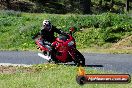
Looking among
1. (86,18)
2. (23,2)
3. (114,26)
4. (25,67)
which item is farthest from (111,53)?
(23,2)

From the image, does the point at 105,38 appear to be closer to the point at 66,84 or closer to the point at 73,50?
the point at 73,50

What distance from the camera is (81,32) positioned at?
3125 cm

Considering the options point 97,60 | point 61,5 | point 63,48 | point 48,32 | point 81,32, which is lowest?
point 61,5

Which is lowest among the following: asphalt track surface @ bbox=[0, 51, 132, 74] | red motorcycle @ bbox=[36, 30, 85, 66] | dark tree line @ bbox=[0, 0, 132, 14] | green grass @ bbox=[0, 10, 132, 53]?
dark tree line @ bbox=[0, 0, 132, 14]

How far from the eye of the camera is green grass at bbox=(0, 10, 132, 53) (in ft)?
96.0

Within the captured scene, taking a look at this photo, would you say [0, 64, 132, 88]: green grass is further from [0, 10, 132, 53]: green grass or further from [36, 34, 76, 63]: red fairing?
[0, 10, 132, 53]: green grass

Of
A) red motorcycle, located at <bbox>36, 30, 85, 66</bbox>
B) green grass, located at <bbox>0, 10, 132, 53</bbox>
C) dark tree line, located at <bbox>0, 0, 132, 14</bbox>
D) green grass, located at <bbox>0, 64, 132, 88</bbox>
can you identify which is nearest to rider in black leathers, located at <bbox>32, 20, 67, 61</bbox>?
red motorcycle, located at <bbox>36, 30, 85, 66</bbox>

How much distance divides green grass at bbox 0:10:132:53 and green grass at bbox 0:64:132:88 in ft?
38.3

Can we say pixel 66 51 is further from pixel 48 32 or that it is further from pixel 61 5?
pixel 61 5

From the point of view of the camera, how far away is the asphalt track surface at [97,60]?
1795cm

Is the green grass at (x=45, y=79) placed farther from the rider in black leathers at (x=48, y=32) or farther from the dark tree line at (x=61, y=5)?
the dark tree line at (x=61, y=5)

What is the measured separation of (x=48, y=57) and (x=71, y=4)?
1684 inches

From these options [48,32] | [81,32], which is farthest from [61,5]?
[48,32]

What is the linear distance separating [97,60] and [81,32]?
11270mm
